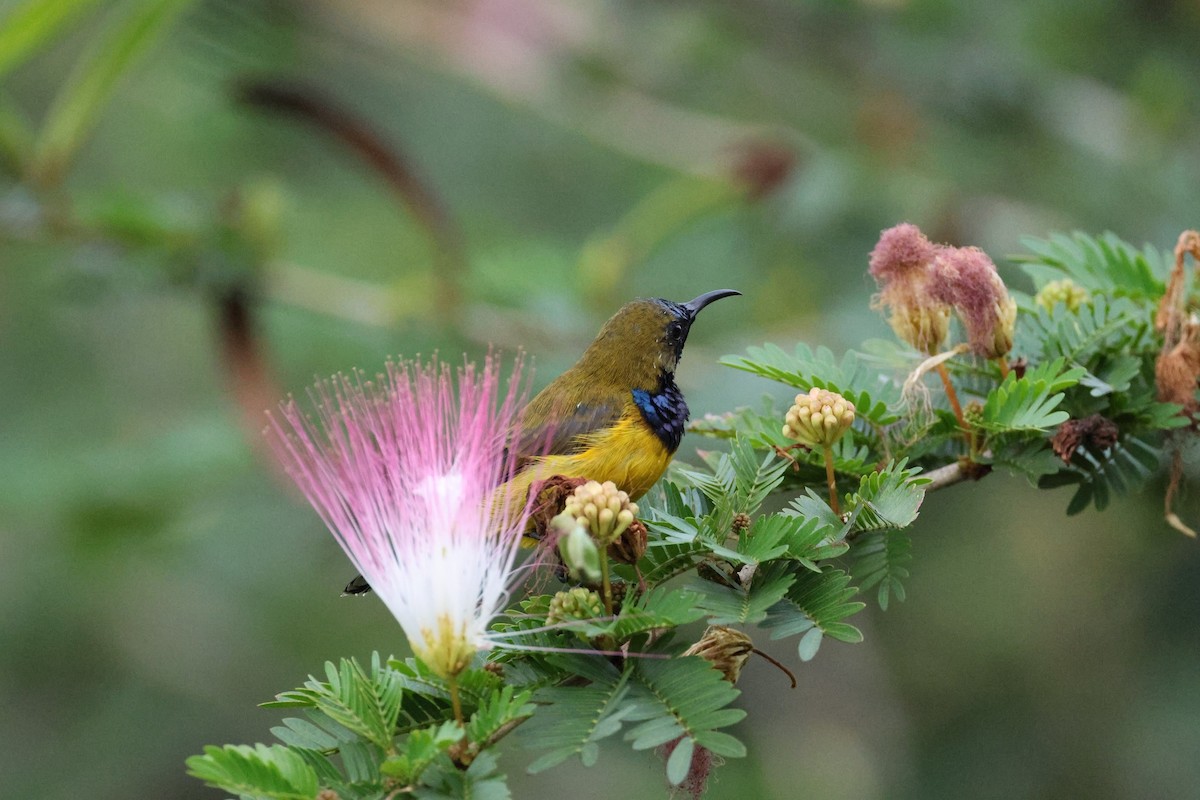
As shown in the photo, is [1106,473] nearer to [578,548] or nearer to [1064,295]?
[1064,295]

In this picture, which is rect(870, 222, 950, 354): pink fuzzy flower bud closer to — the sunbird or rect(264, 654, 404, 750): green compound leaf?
the sunbird

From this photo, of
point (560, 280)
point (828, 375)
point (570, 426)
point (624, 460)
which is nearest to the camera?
point (828, 375)

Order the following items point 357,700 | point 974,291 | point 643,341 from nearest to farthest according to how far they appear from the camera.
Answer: point 357,700 → point 974,291 → point 643,341

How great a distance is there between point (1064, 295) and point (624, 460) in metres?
0.95

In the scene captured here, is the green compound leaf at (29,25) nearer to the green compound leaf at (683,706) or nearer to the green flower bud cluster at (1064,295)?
the green flower bud cluster at (1064,295)

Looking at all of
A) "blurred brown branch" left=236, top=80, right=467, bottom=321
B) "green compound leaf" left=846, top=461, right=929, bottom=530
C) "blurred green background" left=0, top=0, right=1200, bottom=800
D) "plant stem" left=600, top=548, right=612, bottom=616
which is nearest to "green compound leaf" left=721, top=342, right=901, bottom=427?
"green compound leaf" left=846, top=461, right=929, bottom=530

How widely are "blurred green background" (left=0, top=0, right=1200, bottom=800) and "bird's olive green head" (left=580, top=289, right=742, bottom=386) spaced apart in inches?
31.1

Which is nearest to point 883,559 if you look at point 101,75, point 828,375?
point 828,375

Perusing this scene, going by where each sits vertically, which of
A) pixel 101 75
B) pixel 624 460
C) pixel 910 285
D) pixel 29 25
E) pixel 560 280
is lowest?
pixel 560 280

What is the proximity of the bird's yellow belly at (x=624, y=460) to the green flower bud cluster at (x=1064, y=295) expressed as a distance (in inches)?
32.7

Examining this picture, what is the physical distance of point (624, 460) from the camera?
103 inches

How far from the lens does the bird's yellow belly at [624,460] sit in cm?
262

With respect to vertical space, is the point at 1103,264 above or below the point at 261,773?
above

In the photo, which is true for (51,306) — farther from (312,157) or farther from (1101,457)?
(1101,457)
